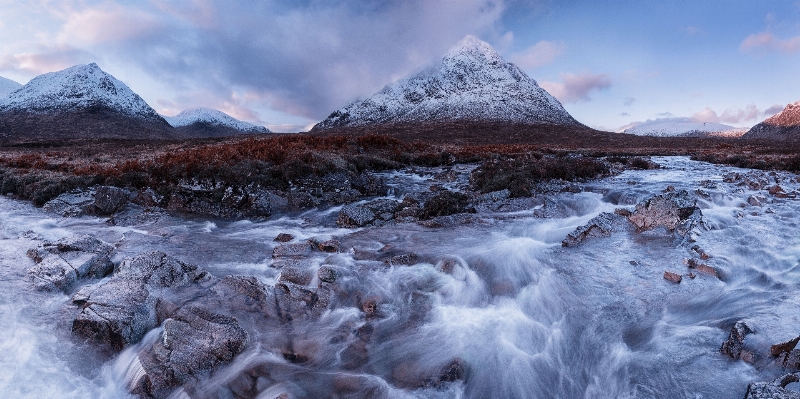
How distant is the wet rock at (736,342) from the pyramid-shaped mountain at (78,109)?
360 feet

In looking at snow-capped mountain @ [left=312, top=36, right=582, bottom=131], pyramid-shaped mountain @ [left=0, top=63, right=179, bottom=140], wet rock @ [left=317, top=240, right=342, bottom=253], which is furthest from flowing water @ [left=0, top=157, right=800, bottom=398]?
pyramid-shaped mountain @ [left=0, top=63, right=179, bottom=140]

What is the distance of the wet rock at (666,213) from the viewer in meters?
9.12

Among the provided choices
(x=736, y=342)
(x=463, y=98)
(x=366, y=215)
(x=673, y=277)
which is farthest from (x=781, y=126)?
(x=736, y=342)

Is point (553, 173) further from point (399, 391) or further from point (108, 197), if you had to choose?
point (108, 197)

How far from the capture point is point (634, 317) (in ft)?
19.4

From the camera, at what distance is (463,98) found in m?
125

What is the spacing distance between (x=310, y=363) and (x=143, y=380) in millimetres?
1834

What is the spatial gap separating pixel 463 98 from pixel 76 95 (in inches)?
4912

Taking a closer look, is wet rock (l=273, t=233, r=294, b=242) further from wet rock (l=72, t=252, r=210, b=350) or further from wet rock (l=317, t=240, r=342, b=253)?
wet rock (l=72, t=252, r=210, b=350)

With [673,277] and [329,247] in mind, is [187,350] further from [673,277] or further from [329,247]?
[673,277]

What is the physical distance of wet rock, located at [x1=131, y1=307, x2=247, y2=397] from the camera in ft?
14.6

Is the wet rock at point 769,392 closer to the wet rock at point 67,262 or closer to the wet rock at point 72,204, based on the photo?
the wet rock at point 67,262

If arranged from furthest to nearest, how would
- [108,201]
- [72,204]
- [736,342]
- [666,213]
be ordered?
1. [72,204]
2. [108,201]
3. [666,213]
4. [736,342]

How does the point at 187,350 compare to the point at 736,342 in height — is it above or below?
above
